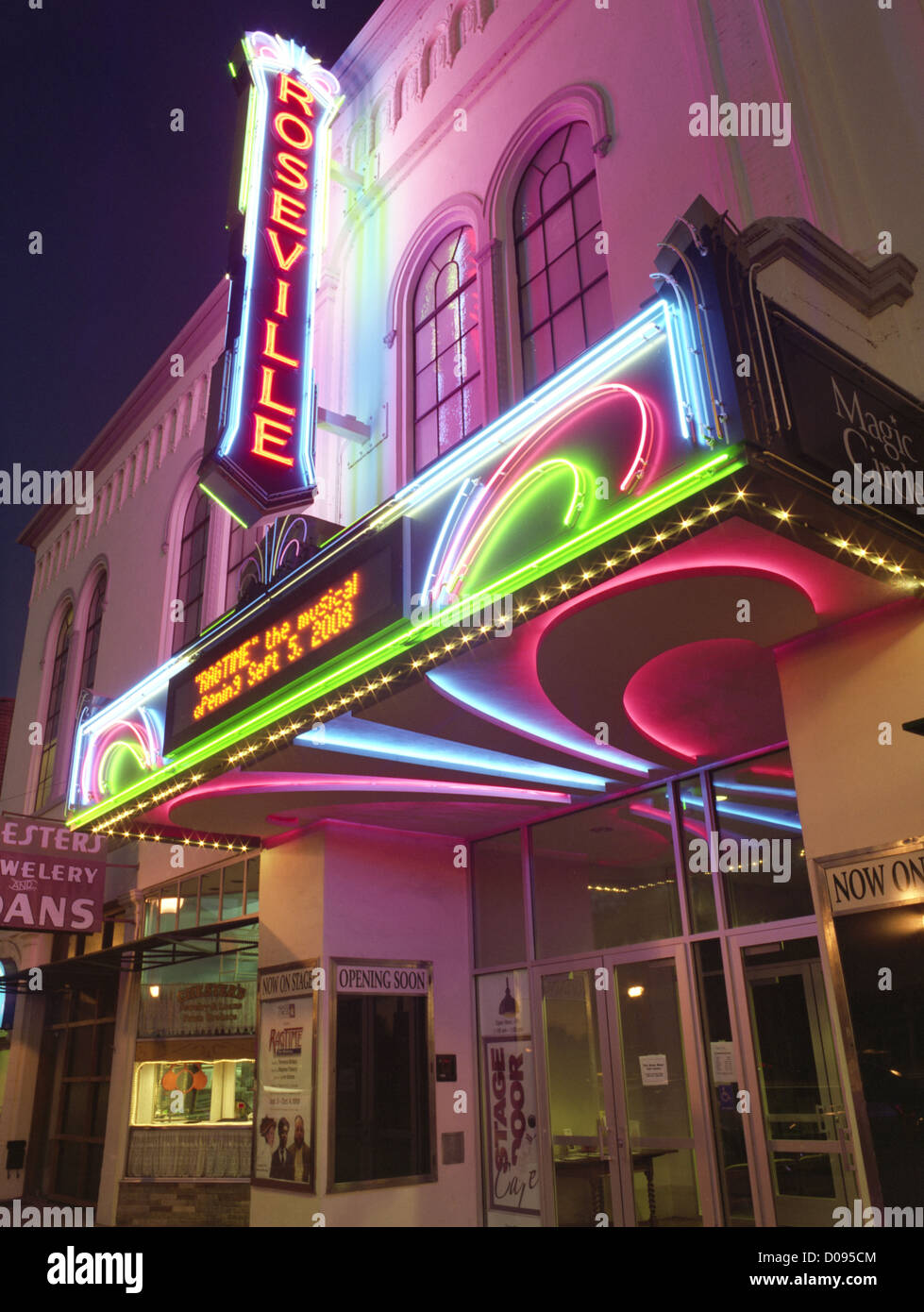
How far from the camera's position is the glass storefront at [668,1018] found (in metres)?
7.55

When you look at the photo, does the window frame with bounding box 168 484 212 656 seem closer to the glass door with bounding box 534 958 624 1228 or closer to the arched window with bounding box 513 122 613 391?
the arched window with bounding box 513 122 613 391

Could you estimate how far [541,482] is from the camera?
5375 millimetres

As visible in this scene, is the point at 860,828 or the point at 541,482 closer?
the point at 541,482

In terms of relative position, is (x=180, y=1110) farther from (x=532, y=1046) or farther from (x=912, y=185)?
(x=912, y=185)

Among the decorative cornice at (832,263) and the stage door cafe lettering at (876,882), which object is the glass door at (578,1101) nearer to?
the stage door cafe lettering at (876,882)

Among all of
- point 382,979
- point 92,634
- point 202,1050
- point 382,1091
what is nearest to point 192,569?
point 92,634

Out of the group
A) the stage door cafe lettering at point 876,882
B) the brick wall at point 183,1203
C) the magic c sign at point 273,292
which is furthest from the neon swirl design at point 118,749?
the stage door cafe lettering at point 876,882

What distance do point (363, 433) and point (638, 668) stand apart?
6259 mm

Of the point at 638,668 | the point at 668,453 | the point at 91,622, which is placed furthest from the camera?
the point at 91,622

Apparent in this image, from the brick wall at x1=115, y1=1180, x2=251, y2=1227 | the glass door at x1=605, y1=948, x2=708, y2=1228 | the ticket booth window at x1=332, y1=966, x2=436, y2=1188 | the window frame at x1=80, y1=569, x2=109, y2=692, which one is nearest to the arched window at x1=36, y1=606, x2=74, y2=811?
the window frame at x1=80, y1=569, x2=109, y2=692

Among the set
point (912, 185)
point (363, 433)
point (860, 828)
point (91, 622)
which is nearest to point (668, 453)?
point (860, 828)

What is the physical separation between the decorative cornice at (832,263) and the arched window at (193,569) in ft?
34.2

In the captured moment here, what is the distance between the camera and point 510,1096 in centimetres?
1012

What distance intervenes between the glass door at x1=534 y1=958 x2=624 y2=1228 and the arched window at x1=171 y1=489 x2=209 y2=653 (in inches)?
311
